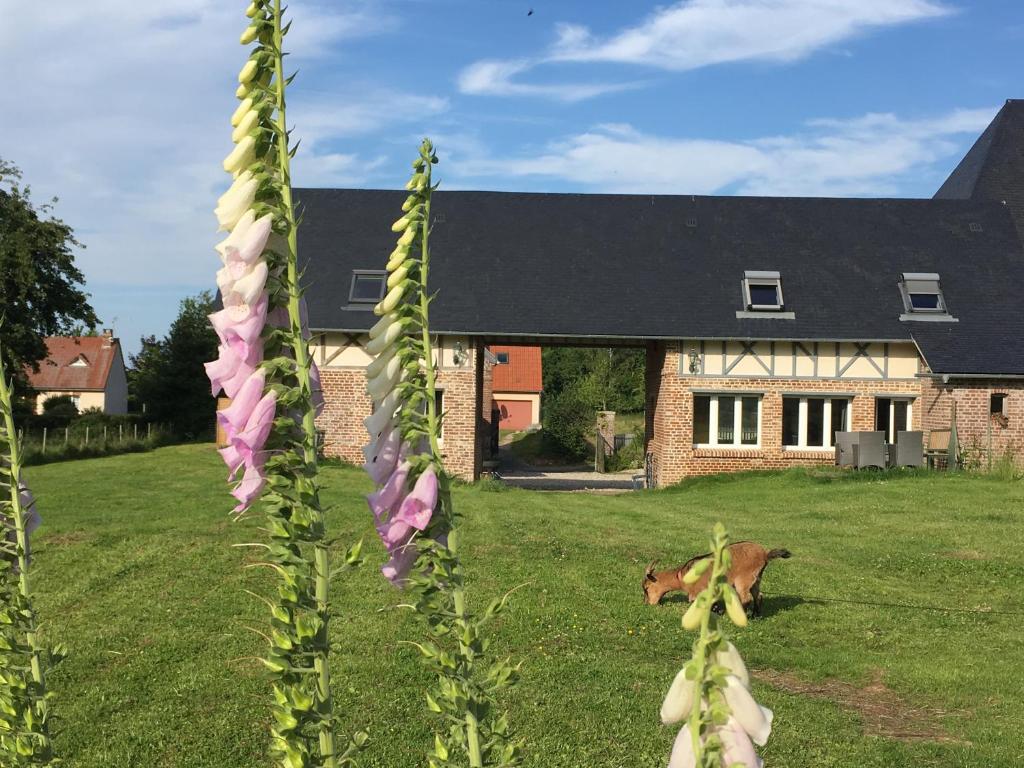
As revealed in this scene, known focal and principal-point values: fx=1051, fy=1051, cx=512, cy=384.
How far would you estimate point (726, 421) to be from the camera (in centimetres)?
2383

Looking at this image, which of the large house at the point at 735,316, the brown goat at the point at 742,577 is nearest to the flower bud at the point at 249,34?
the brown goat at the point at 742,577

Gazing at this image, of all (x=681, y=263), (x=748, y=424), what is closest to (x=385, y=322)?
(x=748, y=424)

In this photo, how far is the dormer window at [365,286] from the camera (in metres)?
24.3

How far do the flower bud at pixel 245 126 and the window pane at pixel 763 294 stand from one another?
76.7 feet

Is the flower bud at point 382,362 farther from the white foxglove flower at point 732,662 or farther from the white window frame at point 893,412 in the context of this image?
the white window frame at point 893,412

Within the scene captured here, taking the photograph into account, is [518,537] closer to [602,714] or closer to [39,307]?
[602,714]

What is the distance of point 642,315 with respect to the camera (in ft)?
79.4

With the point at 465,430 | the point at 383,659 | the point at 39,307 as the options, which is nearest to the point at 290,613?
the point at 383,659

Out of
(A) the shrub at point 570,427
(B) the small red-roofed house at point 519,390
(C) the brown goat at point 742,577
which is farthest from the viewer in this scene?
(B) the small red-roofed house at point 519,390

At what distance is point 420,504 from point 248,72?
0.74 m

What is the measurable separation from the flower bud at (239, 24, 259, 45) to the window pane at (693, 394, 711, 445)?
892 inches

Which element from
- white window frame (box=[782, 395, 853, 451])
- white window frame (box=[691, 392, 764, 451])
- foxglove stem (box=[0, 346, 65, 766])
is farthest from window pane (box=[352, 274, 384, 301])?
foxglove stem (box=[0, 346, 65, 766])

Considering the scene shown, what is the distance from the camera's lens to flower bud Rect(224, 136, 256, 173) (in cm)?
159

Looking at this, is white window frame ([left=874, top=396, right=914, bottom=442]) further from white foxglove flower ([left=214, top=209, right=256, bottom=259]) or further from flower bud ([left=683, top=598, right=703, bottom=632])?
flower bud ([left=683, top=598, right=703, bottom=632])
